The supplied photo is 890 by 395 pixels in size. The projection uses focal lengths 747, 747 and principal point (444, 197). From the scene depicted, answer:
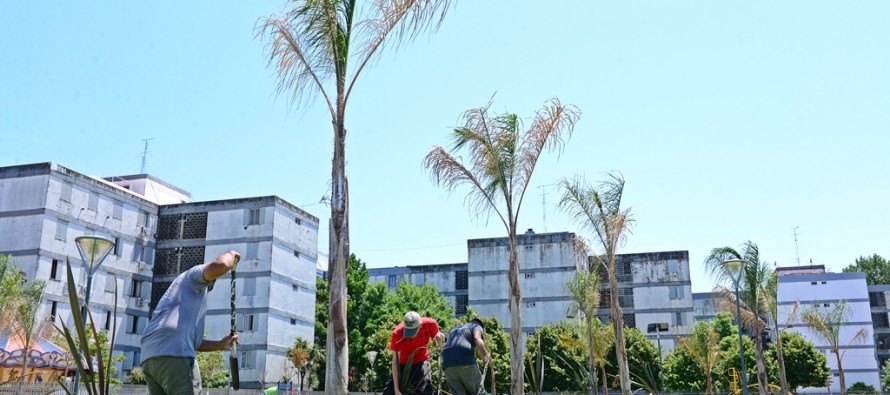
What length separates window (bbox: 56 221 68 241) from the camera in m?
42.2

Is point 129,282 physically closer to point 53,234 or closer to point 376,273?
point 53,234

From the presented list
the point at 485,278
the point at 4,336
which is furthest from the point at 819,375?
the point at 4,336

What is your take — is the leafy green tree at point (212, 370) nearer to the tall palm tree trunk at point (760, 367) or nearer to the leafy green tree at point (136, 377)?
the leafy green tree at point (136, 377)

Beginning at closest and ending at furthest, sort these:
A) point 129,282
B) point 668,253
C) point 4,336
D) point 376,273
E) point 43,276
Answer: point 4,336 → point 43,276 → point 129,282 → point 668,253 → point 376,273

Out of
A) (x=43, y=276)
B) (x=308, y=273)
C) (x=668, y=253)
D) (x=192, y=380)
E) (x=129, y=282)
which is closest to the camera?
(x=192, y=380)

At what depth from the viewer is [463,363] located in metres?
7.91

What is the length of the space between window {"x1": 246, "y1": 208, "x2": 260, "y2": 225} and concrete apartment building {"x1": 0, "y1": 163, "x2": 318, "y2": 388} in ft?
0.22

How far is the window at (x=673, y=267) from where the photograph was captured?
62834 millimetres

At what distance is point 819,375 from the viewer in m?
43.5

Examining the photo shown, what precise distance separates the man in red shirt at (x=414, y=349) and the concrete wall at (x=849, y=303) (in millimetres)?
75360

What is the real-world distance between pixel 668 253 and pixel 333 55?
189ft

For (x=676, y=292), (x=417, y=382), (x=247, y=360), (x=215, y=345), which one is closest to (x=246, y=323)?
(x=247, y=360)

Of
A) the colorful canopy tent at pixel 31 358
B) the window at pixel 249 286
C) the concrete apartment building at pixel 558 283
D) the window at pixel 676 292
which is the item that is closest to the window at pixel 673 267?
the concrete apartment building at pixel 558 283

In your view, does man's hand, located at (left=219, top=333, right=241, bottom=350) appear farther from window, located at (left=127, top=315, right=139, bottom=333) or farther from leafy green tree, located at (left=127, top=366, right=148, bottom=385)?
window, located at (left=127, top=315, right=139, bottom=333)
